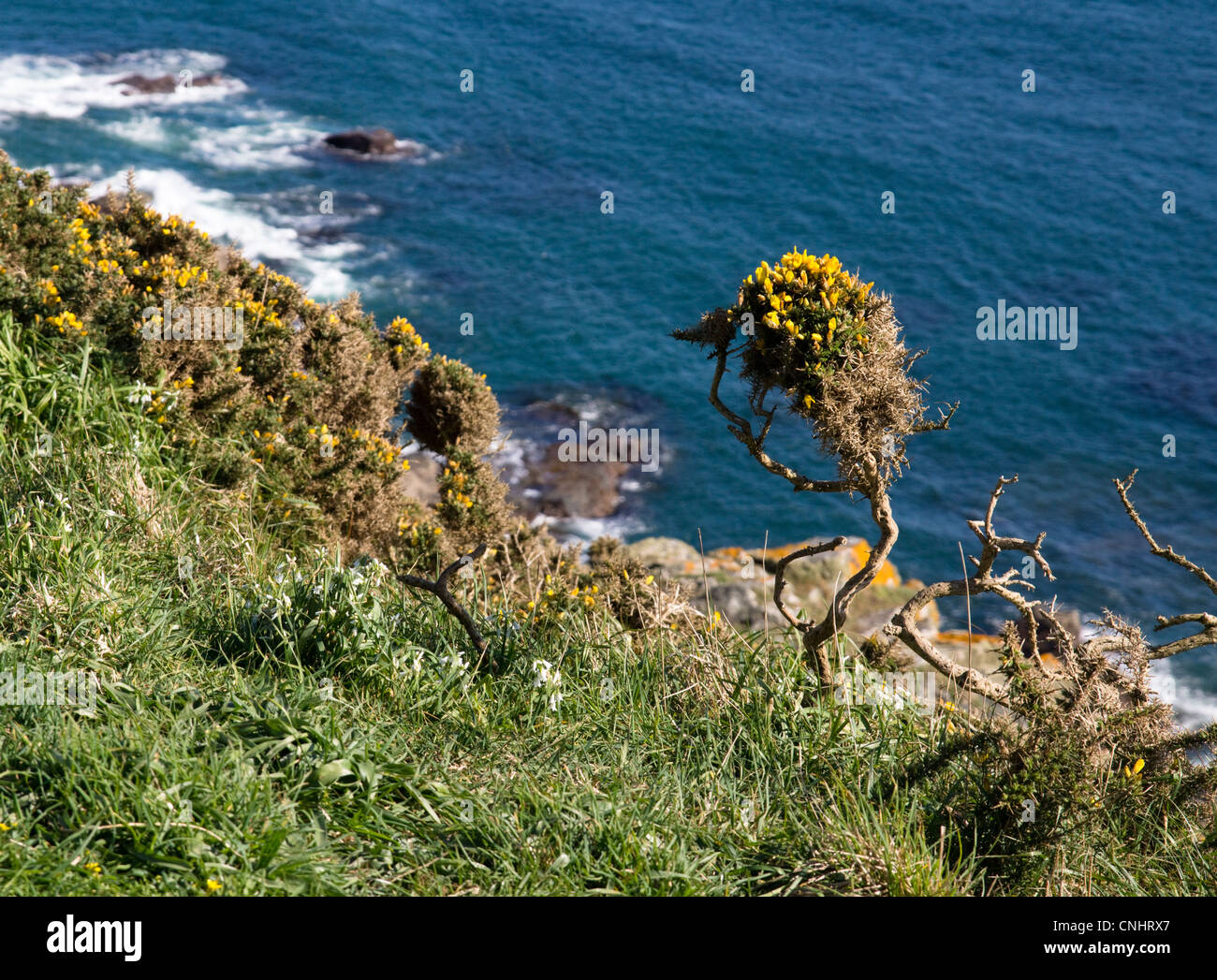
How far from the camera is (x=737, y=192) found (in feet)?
98.6

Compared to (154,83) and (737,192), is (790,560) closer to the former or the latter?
(737,192)

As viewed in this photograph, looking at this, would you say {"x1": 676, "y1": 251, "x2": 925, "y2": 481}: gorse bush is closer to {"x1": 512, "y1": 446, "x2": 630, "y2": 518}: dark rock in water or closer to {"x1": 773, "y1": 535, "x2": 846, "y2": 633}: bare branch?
{"x1": 773, "y1": 535, "x2": 846, "y2": 633}: bare branch

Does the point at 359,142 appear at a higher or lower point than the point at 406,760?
higher

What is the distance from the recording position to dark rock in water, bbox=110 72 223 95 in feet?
108

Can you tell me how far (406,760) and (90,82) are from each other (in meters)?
35.1

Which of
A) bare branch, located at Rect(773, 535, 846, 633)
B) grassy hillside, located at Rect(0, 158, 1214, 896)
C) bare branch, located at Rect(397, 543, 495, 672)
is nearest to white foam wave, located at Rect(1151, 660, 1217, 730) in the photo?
bare branch, located at Rect(773, 535, 846, 633)

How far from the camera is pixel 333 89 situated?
34125mm

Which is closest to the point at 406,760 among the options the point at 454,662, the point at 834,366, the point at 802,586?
the point at 454,662

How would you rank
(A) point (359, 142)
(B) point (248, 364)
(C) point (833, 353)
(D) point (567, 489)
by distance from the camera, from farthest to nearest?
(A) point (359, 142) < (D) point (567, 489) < (B) point (248, 364) < (C) point (833, 353)

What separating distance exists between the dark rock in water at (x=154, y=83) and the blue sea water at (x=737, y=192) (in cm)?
58

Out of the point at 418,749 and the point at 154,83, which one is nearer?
the point at 418,749

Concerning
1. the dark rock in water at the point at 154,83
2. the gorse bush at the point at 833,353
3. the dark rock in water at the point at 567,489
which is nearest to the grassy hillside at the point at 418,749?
the gorse bush at the point at 833,353
